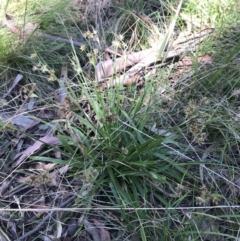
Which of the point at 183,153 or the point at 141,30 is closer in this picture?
the point at 183,153

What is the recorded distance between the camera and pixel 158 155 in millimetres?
2035

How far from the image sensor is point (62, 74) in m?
2.53

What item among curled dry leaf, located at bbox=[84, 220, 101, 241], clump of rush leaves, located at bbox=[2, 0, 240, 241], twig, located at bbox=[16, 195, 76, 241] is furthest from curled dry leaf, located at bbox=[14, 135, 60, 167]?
curled dry leaf, located at bbox=[84, 220, 101, 241]

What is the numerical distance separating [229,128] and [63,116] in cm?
73

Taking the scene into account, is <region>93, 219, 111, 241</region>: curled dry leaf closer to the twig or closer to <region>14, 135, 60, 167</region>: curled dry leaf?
the twig

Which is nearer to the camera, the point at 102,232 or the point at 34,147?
the point at 102,232

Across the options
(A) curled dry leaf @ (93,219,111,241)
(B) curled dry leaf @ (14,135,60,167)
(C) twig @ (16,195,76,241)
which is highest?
(B) curled dry leaf @ (14,135,60,167)

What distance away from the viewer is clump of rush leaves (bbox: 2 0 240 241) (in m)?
1.90

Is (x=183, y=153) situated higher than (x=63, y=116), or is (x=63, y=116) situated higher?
(x=63, y=116)

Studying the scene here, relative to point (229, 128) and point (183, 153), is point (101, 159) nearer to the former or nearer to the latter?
point (183, 153)

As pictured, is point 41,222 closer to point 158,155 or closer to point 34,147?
point 34,147

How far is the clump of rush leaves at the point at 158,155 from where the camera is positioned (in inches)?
74.9

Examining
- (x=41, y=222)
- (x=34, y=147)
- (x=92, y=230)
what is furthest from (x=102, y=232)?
(x=34, y=147)

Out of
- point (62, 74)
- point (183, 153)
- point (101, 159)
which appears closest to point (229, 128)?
point (183, 153)
